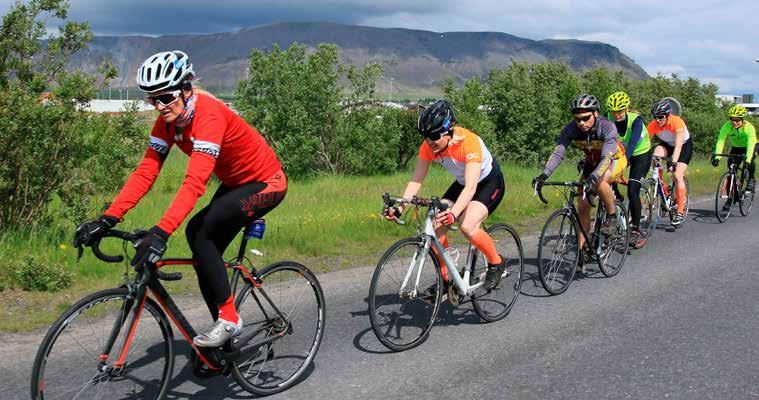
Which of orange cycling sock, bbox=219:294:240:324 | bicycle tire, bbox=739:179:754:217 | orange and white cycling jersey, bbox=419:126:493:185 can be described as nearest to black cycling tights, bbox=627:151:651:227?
bicycle tire, bbox=739:179:754:217

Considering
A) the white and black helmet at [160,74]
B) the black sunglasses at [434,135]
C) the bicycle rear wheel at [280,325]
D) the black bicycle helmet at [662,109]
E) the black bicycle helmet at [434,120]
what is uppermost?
the black bicycle helmet at [662,109]

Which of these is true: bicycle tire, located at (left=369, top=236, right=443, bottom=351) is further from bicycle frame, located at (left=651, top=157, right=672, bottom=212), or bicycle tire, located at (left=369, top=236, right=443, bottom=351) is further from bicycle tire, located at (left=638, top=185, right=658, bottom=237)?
bicycle frame, located at (left=651, top=157, right=672, bottom=212)

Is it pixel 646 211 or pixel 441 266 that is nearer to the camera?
pixel 441 266

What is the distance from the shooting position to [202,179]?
3852 millimetres

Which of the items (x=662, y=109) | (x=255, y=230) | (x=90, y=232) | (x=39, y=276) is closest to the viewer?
(x=90, y=232)

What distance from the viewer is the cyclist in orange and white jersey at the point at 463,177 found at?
5492 mm

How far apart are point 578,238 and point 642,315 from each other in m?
1.49

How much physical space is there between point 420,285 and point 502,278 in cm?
123

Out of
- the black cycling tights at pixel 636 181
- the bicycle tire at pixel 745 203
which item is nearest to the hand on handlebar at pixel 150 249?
the black cycling tights at pixel 636 181

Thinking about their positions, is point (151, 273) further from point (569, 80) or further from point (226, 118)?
point (569, 80)

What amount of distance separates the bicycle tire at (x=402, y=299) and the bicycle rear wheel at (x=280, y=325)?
0.49 meters

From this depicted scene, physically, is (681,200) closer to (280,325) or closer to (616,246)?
(616,246)

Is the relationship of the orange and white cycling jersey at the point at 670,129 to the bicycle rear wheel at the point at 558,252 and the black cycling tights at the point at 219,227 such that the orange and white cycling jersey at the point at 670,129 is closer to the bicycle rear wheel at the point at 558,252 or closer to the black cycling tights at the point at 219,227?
the bicycle rear wheel at the point at 558,252

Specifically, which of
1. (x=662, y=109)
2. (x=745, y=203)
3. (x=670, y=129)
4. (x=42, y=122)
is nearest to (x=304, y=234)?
(x=42, y=122)
